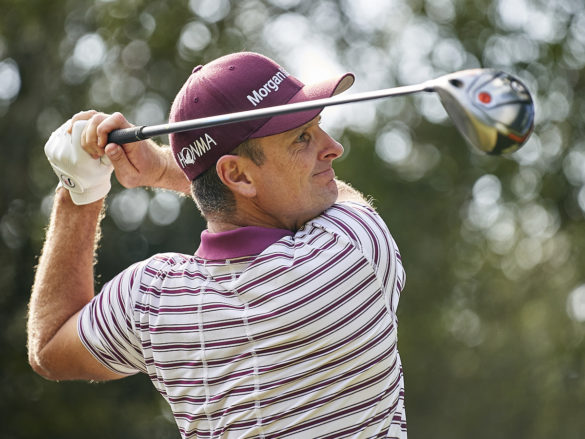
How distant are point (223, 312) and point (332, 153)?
0.53 meters

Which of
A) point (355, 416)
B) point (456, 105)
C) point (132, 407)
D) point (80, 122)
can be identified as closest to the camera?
point (456, 105)

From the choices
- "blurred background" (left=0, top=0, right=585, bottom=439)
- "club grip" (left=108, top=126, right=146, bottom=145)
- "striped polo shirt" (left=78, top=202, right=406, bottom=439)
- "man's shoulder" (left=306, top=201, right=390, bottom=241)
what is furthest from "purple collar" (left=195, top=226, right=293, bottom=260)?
"blurred background" (left=0, top=0, right=585, bottom=439)

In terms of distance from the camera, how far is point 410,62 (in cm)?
2006

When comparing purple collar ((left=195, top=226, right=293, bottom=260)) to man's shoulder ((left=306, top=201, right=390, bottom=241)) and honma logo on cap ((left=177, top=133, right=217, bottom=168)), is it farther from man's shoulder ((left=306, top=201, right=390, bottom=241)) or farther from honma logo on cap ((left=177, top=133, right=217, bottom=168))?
honma logo on cap ((left=177, top=133, right=217, bottom=168))

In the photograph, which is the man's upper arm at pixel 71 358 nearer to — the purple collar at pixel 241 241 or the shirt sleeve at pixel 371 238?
the purple collar at pixel 241 241

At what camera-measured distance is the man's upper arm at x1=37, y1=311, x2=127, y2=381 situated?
2.71 m

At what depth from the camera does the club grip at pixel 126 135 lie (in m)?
2.65

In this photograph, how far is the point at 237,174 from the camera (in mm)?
2645

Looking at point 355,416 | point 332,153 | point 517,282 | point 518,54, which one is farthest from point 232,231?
point 517,282

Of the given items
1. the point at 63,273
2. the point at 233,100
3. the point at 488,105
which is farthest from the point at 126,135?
the point at 488,105

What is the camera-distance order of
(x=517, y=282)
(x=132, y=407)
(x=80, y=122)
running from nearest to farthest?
(x=80, y=122) < (x=132, y=407) < (x=517, y=282)

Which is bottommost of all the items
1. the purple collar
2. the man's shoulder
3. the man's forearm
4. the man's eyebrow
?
the man's forearm

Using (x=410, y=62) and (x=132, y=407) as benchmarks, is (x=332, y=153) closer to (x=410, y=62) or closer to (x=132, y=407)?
(x=132, y=407)

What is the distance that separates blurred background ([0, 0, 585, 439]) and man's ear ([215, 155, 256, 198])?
1205 cm
